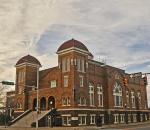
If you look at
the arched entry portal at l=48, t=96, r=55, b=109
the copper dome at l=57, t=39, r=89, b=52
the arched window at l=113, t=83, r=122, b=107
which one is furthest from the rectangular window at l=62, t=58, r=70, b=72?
the arched window at l=113, t=83, r=122, b=107

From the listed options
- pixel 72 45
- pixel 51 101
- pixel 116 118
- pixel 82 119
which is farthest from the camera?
pixel 116 118

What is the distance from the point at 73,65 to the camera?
60.1 meters

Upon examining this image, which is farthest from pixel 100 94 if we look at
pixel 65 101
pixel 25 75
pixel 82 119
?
pixel 25 75

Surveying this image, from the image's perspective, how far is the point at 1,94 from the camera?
86.3 metres

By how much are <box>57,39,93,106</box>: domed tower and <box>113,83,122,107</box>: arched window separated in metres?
12.9

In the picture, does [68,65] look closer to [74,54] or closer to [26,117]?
[74,54]

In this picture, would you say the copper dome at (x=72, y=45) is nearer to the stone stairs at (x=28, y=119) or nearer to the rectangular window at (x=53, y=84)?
the rectangular window at (x=53, y=84)

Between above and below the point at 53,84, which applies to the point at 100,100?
below

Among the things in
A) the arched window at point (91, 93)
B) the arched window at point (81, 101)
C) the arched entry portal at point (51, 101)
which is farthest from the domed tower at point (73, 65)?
the arched entry portal at point (51, 101)

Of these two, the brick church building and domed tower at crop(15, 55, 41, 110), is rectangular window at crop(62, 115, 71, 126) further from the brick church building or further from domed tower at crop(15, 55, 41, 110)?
domed tower at crop(15, 55, 41, 110)

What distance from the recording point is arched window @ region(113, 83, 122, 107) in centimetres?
7180

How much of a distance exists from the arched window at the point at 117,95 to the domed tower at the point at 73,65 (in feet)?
42.3

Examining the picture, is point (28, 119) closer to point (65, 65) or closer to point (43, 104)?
point (43, 104)

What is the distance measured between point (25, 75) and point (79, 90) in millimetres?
18183
